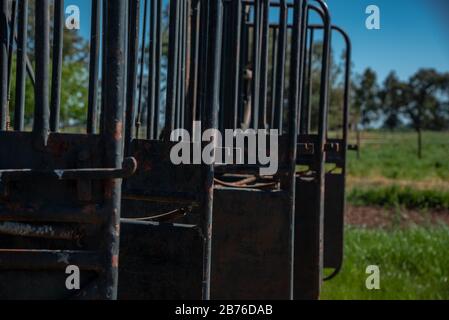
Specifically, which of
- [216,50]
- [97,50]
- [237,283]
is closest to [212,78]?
[216,50]

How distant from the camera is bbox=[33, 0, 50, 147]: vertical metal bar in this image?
1.67 meters

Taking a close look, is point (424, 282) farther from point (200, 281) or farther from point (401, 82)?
point (401, 82)

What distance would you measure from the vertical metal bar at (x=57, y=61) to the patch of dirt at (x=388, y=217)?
27.2 ft

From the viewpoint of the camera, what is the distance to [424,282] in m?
5.72

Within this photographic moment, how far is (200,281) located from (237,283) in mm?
934

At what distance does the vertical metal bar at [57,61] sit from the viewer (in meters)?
1.82

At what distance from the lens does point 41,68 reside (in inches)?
65.9

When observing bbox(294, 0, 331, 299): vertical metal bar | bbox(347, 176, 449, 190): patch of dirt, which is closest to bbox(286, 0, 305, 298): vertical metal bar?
bbox(294, 0, 331, 299): vertical metal bar

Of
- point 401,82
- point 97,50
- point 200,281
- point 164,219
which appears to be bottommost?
point 200,281

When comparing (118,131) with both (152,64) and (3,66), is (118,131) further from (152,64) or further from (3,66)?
(152,64)

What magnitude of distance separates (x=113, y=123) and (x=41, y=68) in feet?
0.85

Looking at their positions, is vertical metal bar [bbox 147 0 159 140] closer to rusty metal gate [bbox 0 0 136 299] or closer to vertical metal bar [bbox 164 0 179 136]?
vertical metal bar [bbox 164 0 179 136]

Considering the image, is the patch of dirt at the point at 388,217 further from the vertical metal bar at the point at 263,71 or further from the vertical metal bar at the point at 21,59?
the vertical metal bar at the point at 21,59

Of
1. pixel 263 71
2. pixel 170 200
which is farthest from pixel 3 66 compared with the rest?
pixel 263 71
